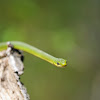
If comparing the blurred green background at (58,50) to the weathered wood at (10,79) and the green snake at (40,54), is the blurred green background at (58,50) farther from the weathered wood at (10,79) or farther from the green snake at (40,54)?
the weathered wood at (10,79)

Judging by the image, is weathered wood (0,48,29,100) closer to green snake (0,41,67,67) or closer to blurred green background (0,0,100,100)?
green snake (0,41,67,67)

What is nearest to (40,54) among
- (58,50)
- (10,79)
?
(10,79)

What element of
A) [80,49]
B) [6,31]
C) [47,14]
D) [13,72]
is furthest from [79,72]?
[13,72]

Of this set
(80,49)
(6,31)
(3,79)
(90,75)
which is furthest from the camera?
(90,75)

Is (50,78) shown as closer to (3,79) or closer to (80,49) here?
(80,49)

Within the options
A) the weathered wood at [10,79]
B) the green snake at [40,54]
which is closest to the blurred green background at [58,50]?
the green snake at [40,54]

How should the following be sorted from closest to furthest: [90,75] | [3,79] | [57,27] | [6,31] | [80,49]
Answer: [3,79]
[6,31]
[57,27]
[80,49]
[90,75]

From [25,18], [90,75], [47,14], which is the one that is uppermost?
[47,14]
